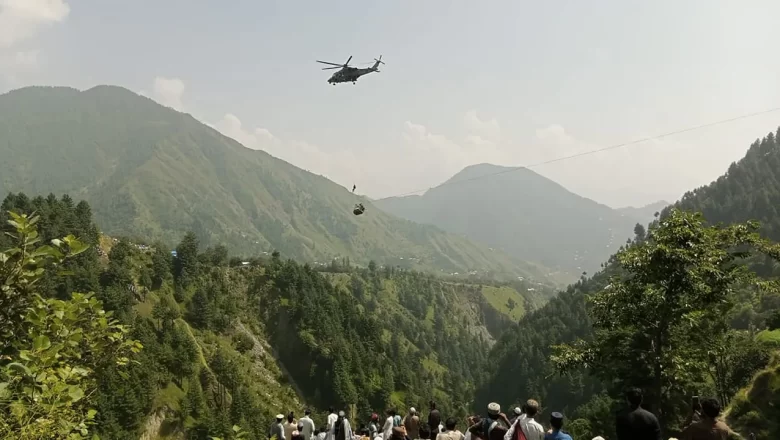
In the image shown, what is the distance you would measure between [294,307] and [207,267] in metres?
26.0

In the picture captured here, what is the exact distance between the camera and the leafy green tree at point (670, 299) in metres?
16.7

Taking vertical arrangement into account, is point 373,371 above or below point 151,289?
below

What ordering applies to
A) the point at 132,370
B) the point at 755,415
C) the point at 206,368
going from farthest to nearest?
the point at 206,368
the point at 132,370
the point at 755,415

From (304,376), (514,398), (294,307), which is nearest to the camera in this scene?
(304,376)

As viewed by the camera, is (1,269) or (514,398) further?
(514,398)

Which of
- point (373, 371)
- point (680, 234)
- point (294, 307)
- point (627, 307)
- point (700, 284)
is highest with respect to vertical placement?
point (680, 234)

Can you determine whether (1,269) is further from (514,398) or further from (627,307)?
(514,398)

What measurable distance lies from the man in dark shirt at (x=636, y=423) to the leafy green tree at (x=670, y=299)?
343 inches

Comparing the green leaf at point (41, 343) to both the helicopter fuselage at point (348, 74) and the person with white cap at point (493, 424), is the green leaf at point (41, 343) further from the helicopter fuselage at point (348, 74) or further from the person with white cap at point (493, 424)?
the helicopter fuselage at point (348, 74)

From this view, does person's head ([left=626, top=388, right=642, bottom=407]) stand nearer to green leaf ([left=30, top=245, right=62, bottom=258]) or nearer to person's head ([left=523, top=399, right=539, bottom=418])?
person's head ([left=523, top=399, right=539, bottom=418])

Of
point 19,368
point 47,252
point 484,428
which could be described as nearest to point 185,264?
point 484,428

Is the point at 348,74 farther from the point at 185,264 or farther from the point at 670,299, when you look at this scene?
the point at 185,264

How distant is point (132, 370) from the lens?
77250mm

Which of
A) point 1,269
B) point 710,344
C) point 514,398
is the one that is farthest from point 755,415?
point 514,398
